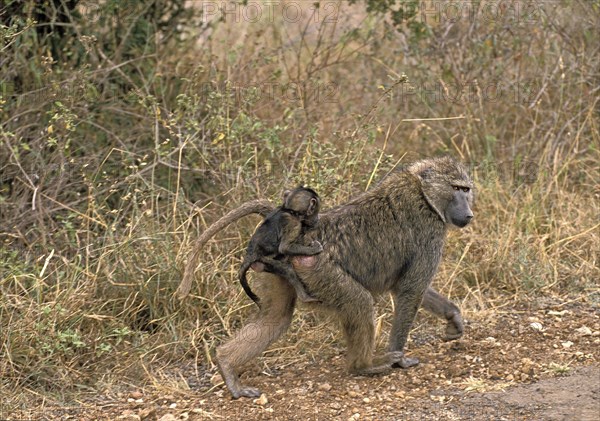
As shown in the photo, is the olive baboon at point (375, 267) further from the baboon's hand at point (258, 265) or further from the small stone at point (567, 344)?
the small stone at point (567, 344)

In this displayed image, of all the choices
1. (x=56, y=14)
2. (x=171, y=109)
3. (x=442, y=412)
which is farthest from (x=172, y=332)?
(x=56, y=14)

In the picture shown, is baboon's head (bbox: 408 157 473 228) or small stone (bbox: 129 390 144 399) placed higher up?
baboon's head (bbox: 408 157 473 228)

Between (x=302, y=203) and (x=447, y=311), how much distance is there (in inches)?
42.8

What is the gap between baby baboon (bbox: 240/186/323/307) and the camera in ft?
14.4

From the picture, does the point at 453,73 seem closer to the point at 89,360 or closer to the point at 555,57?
the point at 555,57

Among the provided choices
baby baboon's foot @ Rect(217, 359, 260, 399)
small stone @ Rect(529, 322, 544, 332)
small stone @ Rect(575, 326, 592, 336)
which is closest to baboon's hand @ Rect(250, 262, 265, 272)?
baby baboon's foot @ Rect(217, 359, 260, 399)

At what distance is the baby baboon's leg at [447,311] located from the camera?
4.97 metres

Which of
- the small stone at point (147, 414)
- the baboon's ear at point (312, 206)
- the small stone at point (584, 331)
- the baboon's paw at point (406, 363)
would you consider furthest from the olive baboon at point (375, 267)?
the small stone at point (584, 331)

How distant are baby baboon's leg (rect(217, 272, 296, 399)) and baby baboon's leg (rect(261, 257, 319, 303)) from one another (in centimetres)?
10

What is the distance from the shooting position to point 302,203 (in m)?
4.36

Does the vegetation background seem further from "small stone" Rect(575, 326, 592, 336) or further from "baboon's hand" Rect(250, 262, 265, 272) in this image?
"baboon's hand" Rect(250, 262, 265, 272)

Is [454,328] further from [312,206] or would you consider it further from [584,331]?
[312,206]

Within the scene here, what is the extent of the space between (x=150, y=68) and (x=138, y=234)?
1809 mm

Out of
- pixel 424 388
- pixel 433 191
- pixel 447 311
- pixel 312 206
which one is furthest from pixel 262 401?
pixel 433 191
